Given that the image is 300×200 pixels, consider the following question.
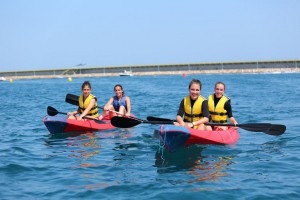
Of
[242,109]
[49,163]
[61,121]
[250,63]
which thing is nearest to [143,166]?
[49,163]

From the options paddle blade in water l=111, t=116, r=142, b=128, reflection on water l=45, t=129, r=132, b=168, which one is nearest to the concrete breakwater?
reflection on water l=45, t=129, r=132, b=168

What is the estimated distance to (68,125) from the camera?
39.2ft

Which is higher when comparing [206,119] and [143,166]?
[206,119]

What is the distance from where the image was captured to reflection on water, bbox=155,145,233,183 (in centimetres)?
742

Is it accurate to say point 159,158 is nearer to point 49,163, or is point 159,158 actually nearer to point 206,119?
point 206,119

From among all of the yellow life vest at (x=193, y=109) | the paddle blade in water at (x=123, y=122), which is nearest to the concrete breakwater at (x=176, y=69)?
the paddle blade in water at (x=123, y=122)

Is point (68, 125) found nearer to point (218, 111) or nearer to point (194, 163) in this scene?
point (218, 111)

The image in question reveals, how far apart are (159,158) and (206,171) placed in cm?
137

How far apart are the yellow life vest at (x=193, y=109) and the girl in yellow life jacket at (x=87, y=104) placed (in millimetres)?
3762

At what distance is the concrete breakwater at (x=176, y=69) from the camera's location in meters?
76.8

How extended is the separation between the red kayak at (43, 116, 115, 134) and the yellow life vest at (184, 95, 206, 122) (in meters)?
3.71

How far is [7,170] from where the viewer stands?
787cm

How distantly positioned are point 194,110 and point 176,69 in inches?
2932

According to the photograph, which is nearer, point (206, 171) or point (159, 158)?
point (206, 171)
